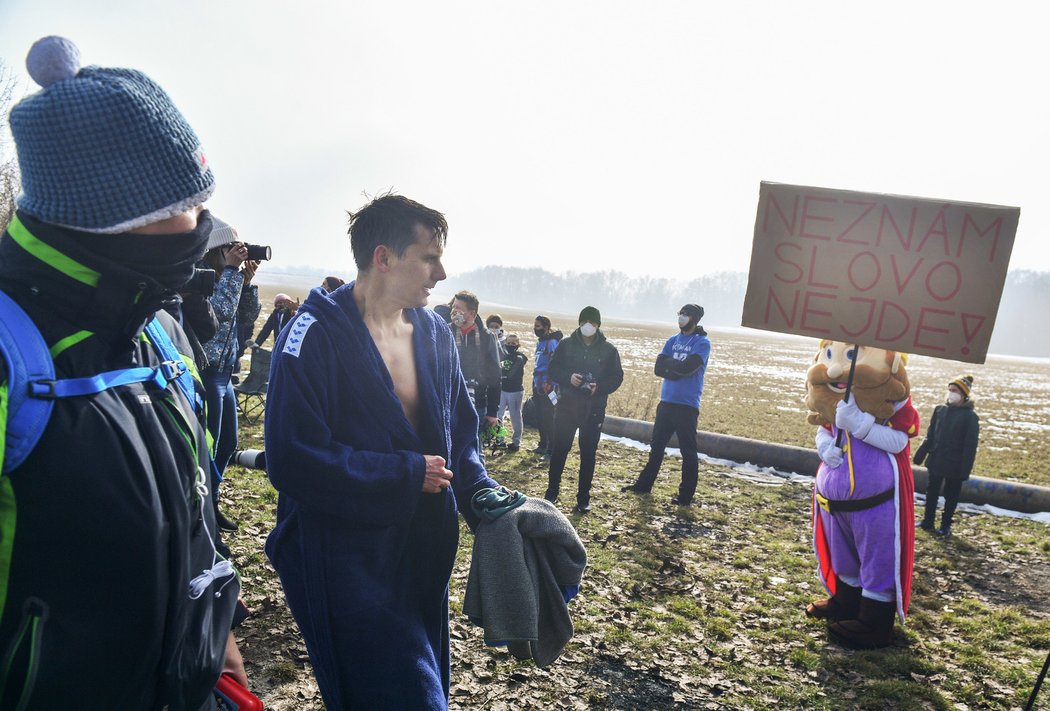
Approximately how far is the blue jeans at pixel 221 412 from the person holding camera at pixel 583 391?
11.6 feet

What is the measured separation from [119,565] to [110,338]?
476 mm

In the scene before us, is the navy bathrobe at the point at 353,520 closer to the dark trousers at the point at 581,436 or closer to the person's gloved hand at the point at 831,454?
the person's gloved hand at the point at 831,454

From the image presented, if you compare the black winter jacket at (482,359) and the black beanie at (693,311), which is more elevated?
the black beanie at (693,311)

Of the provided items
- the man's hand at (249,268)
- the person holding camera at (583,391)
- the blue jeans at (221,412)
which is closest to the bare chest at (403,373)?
the blue jeans at (221,412)

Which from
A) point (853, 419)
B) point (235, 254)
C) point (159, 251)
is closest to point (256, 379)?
point (235, 254)

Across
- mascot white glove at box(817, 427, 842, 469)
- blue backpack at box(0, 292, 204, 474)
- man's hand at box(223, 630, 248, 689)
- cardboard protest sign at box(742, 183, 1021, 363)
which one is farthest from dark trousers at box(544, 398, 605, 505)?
blue backpack at box(0, 292, 204, 474)

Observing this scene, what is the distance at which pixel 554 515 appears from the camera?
7.79 ft

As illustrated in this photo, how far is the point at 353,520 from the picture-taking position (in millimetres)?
2123

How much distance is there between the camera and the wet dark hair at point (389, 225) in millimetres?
2488

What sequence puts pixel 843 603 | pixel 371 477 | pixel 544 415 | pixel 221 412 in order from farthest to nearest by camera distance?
pixel 544 415 → pixel 221 412 → pixel 843 603 → pixel 371 477

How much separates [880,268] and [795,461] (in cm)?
673

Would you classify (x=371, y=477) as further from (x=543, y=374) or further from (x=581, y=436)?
(x=543, y=374)

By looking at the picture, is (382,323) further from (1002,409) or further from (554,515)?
(1002,409)

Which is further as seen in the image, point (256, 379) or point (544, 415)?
point (544, 415)
